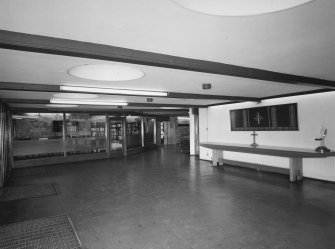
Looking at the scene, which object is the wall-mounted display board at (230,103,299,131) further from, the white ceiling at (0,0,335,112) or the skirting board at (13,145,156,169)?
the skirting board at (13,145,156,169)

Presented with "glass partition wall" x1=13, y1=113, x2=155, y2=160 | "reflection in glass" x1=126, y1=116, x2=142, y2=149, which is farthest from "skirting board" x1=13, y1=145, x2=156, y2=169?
"reflection in glass" x1=126, y1=116, x2=142, y2=149

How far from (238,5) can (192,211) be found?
3.75 meters

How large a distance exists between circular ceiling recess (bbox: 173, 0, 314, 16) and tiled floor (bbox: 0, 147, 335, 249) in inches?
115

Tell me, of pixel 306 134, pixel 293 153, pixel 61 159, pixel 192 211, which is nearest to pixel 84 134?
pixel 61 159

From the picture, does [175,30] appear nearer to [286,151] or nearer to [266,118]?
[286,151]

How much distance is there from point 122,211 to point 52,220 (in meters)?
1.27

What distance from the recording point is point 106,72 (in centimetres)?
365

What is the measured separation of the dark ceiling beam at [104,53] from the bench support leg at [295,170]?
4045 mm

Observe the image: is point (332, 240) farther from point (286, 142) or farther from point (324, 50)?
point (286, 142)

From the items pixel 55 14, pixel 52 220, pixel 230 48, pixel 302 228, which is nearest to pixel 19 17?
pixel 55 14

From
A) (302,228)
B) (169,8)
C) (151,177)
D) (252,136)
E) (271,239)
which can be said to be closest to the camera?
(169,8)

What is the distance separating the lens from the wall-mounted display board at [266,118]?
7191 millimetres

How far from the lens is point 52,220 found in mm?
4043

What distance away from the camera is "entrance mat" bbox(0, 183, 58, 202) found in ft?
18.1
